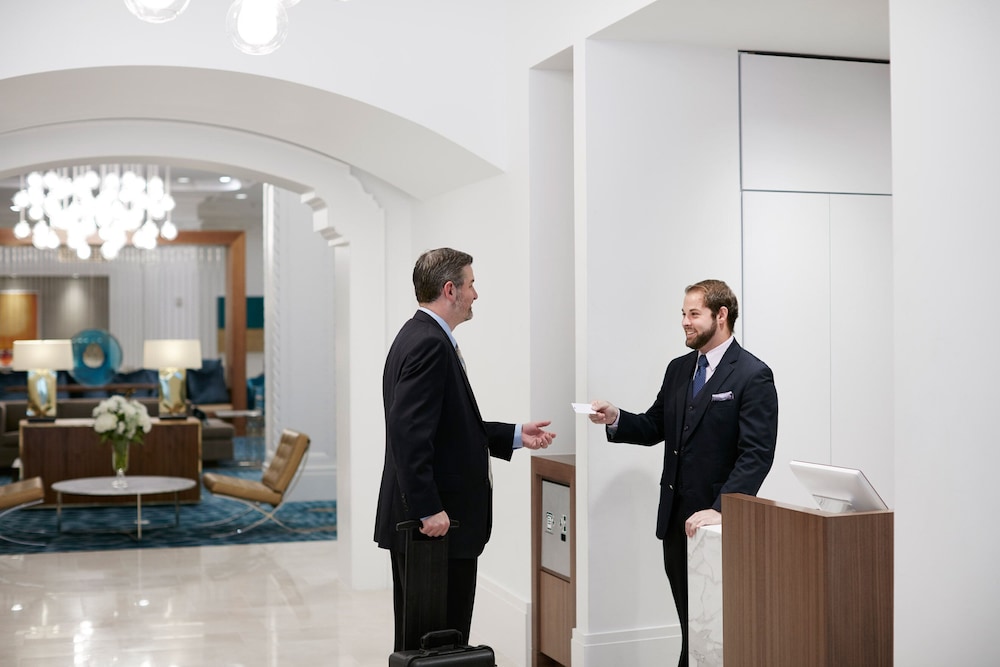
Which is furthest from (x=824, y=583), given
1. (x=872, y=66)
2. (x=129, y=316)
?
(x=129, y=316)

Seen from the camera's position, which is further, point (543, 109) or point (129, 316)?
point (129, 316)

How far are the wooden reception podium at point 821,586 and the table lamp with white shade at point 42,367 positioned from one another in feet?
28.9

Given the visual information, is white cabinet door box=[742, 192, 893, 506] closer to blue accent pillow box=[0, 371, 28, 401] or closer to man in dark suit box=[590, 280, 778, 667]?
man in dark suit box=[590, 280, 778, 667]

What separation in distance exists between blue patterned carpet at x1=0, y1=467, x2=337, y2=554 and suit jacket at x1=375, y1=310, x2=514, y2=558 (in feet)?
18.7

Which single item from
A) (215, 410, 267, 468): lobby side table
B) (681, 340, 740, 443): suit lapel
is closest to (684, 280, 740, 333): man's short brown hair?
(681, 340, 740, 443): suit lapel

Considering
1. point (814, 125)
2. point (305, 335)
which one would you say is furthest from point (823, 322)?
point (305, 335)

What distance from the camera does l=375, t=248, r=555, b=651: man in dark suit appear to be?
379 cm

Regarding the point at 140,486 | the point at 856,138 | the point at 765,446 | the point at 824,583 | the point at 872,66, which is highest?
the point at 872,66

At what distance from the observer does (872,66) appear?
533 centimetres

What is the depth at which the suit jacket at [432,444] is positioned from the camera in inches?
149

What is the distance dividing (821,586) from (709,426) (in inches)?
41.9

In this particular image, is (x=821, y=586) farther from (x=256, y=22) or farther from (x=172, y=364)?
(x=172, y=364)

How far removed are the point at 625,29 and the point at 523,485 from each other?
2360 millimetres

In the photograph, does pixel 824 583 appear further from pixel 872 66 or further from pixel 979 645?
pixel 872 66
